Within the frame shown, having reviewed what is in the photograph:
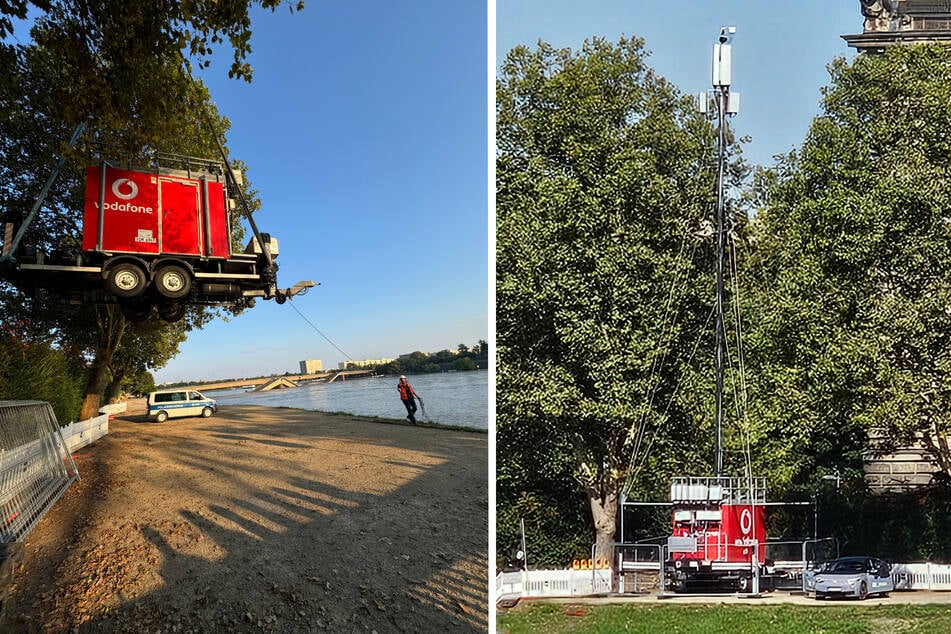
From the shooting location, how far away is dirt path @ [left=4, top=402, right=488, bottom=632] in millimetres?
2664

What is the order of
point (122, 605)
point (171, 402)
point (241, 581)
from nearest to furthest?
point (122, 605) → point (241, 581) → point (171, 402)

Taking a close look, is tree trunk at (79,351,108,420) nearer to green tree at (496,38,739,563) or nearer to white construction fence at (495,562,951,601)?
green tree at (496,38,739,563)

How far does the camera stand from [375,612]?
2.97 metres

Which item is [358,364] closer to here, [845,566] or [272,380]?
[272,380]

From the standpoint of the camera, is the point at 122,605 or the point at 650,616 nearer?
the point at 122,605

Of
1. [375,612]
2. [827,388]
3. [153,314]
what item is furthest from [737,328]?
[153,314]

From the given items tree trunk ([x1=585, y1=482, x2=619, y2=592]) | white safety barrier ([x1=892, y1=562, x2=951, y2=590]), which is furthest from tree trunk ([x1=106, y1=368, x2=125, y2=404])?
white safety barrier ([x1=892, y1=562, x2=951, y2=590])

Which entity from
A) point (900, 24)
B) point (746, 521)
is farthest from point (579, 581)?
point (900, 24)

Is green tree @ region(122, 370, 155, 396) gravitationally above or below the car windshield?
above

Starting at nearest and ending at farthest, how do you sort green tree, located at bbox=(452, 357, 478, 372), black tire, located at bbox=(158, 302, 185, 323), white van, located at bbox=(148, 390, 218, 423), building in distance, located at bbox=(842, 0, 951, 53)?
black tire, located at bbox=(158, 302, 185, 323) < building in distance, located at bbox=(842, 0, 951, 53) < white van, located at bbox=(148, 390, 218, 423) < green tree, located at bbox=(452, 357, 478, 372)

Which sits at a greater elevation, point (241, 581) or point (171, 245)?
point (171, 245)

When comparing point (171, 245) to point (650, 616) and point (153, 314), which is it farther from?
point (650, 616)

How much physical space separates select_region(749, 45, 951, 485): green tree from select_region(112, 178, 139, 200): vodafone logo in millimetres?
2999

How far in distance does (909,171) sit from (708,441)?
1742mm
